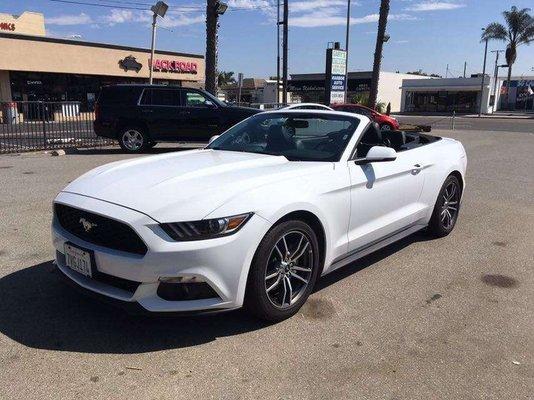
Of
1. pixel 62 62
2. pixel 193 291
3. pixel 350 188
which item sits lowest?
pixel 193 291

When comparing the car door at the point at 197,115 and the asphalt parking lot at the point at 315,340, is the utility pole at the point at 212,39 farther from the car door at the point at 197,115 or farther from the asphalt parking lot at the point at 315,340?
the asphalt parking lot at the point at 315,340

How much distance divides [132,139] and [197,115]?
1.85 meters

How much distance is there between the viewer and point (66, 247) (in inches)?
138

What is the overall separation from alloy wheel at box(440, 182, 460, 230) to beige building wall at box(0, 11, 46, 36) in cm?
3435

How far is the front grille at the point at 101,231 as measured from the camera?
316 cm

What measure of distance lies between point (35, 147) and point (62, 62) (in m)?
18.1

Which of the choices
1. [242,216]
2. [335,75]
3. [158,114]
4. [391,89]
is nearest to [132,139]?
[158,114]

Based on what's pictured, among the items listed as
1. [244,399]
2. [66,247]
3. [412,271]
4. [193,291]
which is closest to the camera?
[244,399]

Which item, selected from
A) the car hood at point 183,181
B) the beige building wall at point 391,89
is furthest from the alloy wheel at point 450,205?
the beige building wall at point 391,89

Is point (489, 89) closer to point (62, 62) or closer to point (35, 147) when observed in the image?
point (62, 62)

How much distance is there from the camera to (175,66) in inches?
1464

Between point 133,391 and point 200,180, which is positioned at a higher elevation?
point 200,180

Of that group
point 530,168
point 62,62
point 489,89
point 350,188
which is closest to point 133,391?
point 350,188

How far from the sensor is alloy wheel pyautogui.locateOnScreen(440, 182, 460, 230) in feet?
18.8
